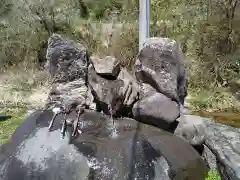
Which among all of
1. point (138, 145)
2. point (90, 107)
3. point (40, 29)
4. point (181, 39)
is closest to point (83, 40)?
point (40, 29)

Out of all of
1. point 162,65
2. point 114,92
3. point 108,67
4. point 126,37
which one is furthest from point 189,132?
point 126,37

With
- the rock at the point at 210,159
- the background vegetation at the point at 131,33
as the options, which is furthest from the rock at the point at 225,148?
the background vegetation at the point at 131,33

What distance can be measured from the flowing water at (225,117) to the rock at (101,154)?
4.06 meters

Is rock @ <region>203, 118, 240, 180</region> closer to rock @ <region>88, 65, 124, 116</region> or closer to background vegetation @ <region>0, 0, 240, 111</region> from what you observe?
rock @ <region>88, 65, 124, 116</region>

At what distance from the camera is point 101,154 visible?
4.66 metres

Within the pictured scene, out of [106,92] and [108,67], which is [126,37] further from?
[106,92]

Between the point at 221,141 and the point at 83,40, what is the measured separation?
8.19 meters

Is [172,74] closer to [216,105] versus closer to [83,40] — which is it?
[216,105]

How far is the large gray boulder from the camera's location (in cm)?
510

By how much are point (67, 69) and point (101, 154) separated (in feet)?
4.83

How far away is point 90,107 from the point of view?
213 inches

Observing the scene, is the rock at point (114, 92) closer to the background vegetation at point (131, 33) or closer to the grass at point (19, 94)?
the grass at point (19, 94)

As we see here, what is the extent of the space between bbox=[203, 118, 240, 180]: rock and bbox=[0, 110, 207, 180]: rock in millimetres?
255

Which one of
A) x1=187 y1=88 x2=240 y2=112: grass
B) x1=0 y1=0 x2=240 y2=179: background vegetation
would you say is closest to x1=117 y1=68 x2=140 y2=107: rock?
x1=187 y1=88 x2=240 y2=112: grass
